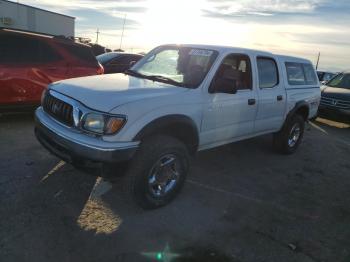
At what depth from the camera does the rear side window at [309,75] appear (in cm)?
697

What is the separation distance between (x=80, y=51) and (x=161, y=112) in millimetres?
4360

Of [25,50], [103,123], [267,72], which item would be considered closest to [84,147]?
[103,123]

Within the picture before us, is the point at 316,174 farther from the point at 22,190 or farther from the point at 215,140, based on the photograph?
the point at 22,190

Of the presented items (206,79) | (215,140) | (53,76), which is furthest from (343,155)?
(53,76)

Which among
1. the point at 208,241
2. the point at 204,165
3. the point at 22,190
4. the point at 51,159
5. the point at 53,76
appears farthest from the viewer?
the point at 53,76

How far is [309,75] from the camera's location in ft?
23.3

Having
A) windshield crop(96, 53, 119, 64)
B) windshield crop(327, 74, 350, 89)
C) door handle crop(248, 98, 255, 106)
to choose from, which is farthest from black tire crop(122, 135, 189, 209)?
windshield crop(327, 74, 350, 89)

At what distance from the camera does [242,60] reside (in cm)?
532

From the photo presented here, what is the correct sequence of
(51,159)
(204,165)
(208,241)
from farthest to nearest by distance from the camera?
(204,165) < (51,159) < (208,241)

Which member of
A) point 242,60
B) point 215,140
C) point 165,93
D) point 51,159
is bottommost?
point 51,159

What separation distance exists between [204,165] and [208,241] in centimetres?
216

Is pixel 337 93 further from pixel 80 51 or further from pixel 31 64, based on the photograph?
pixel 31 64

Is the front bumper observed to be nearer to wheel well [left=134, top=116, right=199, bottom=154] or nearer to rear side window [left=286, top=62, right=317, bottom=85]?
wheel well [left=134, top=116, right=199, bottom=154]

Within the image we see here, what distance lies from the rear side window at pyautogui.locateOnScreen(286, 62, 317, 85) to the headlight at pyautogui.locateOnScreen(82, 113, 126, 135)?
3753mm
